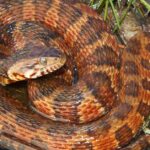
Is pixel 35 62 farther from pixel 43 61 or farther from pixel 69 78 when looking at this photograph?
pixel 69 78

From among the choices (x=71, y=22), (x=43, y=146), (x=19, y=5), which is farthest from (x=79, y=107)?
(x=19, y=5)

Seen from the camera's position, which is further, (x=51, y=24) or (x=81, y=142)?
(x=51, y=24)

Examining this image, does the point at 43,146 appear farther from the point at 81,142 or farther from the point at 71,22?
the point at 71,22

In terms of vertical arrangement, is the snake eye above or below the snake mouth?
above

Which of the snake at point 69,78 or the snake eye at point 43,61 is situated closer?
the snake at point 69,78

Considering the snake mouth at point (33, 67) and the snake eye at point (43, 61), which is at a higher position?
the snake eye at point (43, 61)

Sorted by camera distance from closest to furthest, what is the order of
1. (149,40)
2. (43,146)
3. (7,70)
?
1. (43,146)
2. (7,70)
3. (149,40)
